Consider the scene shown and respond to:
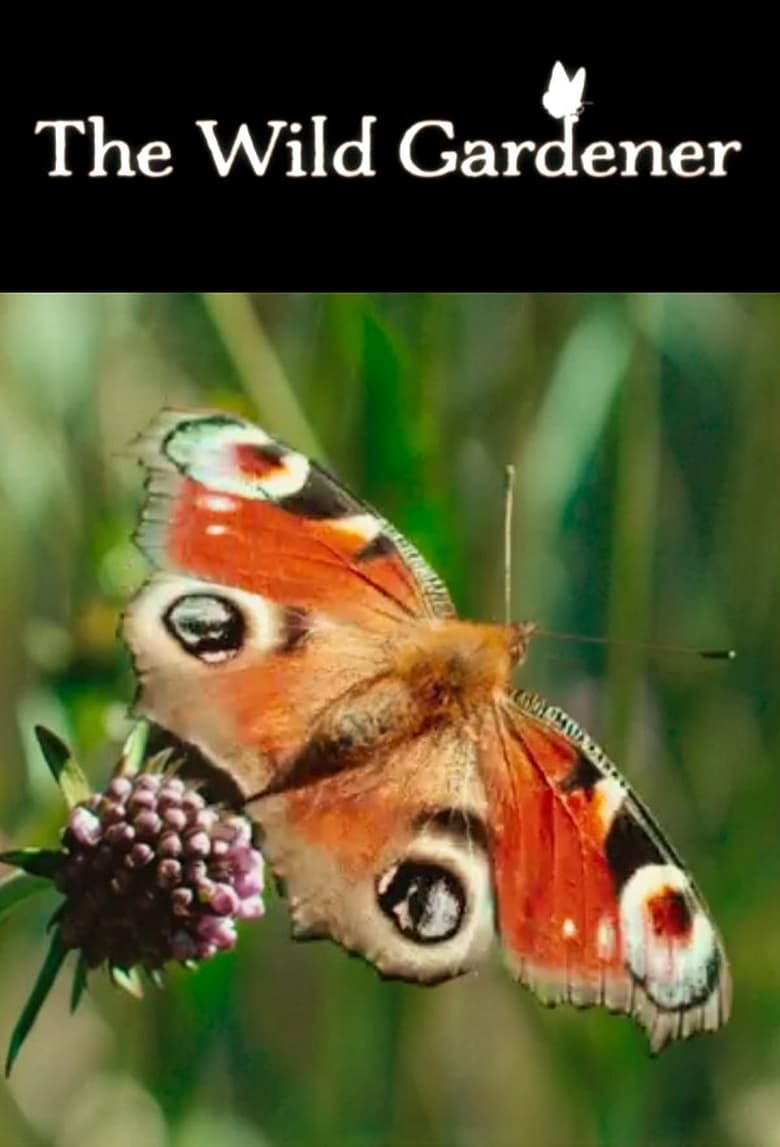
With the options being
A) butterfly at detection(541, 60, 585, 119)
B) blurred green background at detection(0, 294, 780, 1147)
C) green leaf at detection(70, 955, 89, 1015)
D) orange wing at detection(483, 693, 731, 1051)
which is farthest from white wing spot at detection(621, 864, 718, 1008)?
butterfly at detection(541, 60, 585, 119)

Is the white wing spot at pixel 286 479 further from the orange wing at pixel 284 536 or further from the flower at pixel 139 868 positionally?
the flower at pixel 139 868

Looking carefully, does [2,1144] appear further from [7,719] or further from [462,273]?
[462,273]

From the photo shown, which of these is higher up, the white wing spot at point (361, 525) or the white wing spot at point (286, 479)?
the white wing spot at point (286, 479)

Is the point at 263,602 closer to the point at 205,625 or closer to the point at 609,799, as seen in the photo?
the point at 205,625

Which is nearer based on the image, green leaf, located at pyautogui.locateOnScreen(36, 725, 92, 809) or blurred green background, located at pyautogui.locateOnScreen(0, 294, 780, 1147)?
green leaf, located at pyautogui.locateOnScreen(36, 725, 92, 809)

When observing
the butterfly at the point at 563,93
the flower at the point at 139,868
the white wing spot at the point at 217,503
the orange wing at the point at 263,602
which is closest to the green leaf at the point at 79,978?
the flower at the point at 139,868

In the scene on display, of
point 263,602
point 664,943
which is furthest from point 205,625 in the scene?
point 664,943

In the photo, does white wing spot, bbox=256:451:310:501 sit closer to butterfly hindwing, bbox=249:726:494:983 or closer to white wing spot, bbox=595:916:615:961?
butterfly hindwing, bbox=249:726:494:983
